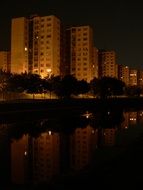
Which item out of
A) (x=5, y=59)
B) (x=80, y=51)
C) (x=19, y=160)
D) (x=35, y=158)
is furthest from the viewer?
(x=5, y=59)

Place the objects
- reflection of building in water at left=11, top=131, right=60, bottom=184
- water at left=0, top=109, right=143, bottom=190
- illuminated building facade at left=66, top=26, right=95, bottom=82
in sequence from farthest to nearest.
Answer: illuminated building facade at left=66, top=26, right=95, bottom=82, reflection of building in water at left=11, top=131, right=60, bottom=184, water at left=0, top=109, right=143, bottom=190

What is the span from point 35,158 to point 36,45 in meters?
110

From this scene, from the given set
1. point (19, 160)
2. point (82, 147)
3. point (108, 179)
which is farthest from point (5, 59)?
point (108, 179)

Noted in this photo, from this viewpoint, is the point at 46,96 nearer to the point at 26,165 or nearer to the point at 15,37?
the point at 15,37

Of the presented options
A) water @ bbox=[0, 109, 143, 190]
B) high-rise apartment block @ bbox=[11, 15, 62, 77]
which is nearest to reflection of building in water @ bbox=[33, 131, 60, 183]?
water @ bbox=[0, 109, 143, 190]

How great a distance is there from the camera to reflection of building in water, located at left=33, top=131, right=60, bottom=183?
12674 millimetres

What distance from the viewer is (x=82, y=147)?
19.0 m

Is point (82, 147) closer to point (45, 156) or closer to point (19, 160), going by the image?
point (45, 156)

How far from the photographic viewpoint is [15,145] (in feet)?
62.6

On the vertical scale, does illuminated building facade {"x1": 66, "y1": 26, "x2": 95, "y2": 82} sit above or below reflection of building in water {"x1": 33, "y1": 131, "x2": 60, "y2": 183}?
above

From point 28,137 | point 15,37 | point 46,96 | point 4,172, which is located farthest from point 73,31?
point 4,172

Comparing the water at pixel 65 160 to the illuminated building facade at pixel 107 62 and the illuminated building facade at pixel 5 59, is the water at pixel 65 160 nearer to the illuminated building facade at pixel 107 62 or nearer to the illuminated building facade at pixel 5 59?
the illuminated building facade at pixel 5 59

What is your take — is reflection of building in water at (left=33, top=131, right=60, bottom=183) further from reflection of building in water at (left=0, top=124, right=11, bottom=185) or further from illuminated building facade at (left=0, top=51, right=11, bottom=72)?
illuminated building facade at (left=0, top=51, right=11, bottom=72)

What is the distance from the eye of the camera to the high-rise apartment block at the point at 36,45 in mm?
120062
